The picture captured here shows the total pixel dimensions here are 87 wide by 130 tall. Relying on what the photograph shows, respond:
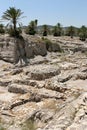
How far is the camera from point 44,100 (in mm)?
15898

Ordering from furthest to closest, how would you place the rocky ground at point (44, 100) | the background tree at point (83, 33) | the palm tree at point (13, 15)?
the background tree at point (83, 33), the palm tree at point (13, 15), the rocky ground at point (44, 100)

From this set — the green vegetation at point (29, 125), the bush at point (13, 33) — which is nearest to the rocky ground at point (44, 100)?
the green vegetation at point (29, 125)

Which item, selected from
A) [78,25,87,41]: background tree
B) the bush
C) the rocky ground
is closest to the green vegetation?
the rocky ground

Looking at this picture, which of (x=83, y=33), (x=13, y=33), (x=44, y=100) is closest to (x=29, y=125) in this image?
(x=44, y=100)

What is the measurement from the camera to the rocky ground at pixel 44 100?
34.6 ft

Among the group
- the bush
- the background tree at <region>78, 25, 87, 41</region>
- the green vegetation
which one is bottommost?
the green vegetation

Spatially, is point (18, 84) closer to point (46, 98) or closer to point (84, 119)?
point (46, 98)

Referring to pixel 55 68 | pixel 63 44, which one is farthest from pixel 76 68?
pixel 63 44

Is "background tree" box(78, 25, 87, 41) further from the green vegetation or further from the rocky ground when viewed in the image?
the green vegetation

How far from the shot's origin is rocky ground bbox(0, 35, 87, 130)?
415 inches

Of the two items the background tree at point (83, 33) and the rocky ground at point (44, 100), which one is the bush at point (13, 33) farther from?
the background tree at point (83, 33)

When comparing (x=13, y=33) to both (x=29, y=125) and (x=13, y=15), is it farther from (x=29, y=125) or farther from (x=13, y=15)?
(x=29, y=125)

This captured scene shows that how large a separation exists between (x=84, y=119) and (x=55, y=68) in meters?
13.8

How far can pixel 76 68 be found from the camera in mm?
A: 24594
